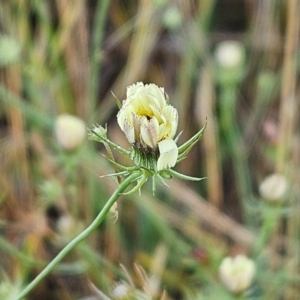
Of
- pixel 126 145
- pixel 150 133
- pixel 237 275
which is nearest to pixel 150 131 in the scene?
pixel 150 133

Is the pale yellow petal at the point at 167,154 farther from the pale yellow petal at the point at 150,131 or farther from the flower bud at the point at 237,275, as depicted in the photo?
the flower bud at the point at 237,275

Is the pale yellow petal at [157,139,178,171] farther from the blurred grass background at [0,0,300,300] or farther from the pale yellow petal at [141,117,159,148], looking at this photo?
the blurred grass background at [0,0,300,300]

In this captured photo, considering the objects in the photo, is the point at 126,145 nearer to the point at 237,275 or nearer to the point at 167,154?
the point at 237,275

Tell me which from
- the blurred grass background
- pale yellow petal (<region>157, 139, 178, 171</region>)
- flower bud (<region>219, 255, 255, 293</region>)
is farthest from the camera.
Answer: the blurred grass background

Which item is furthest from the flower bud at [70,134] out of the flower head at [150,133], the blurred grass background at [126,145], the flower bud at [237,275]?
the flower head at [150,133]

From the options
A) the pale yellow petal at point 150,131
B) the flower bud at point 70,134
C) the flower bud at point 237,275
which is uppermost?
the flower bud at point 70,134

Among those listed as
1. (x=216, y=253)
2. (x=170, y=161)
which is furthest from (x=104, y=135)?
(x=216, y=253)

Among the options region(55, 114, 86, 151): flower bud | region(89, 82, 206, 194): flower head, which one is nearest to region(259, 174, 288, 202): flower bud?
region(55, 114, 86, 151): flower bud
